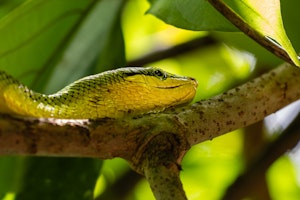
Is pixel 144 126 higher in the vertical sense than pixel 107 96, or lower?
higher

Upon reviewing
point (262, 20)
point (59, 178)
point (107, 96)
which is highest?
point (262, 20)

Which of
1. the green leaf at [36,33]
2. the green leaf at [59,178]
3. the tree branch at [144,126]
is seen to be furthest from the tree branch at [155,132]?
the green leaf at [36,33]

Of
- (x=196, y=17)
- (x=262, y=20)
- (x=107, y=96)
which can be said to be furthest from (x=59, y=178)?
(x=262, y=20)

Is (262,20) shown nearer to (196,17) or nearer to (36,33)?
(196,17)

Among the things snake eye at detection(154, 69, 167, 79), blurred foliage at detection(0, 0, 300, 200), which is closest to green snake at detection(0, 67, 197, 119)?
snake eye at detection(154, 69, 167, 79)

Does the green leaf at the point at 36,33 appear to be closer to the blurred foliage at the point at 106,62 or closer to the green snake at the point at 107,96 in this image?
the blurred foliage at the point at 106,62

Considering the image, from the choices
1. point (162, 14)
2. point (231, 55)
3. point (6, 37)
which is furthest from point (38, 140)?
point (231, 55)

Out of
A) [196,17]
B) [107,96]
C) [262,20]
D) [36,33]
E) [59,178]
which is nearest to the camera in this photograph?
[262,20]
